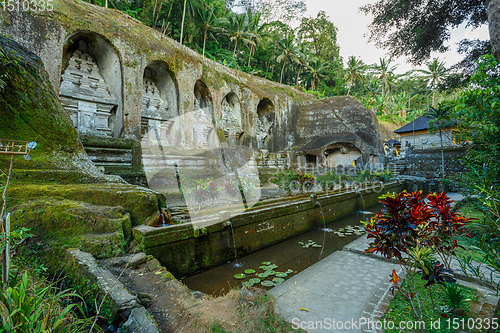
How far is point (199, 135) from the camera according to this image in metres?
15.7

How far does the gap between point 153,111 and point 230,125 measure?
234 inches

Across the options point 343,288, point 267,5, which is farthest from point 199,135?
point 267,5

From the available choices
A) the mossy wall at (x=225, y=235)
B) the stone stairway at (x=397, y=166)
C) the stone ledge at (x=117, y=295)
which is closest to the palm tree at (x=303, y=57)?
the stone stairway at (x=397, y=166)

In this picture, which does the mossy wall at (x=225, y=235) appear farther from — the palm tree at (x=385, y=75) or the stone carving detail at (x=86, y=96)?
the palm tree at (x=385, y=75)

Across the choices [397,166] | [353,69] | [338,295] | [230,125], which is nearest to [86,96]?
→ [230,125]

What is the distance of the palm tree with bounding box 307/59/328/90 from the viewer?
110 feet

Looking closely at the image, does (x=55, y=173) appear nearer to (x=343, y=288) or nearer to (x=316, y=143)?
(x=343, y=288)

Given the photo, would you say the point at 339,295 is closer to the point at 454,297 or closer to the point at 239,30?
the point at 454,297

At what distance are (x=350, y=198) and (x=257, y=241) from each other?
15.8 feet

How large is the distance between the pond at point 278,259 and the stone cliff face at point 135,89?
525 centimetres

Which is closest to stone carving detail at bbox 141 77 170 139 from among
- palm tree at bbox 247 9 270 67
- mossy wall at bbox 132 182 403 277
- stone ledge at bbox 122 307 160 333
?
mossy wall at bbox 132 182 403 277

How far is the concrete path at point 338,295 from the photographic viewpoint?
2.30 m

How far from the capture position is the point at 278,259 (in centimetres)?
479

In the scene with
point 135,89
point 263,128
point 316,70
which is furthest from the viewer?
point 316,70
